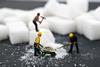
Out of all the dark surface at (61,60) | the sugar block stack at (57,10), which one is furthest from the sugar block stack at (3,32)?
the sugar block stack at (57,10)

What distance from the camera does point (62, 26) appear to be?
12.0ft

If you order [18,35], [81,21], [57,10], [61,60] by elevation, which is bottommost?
[61,60]

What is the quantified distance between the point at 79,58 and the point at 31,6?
2732 mm

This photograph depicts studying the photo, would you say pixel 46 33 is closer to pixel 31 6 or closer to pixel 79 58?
pixel 79 58

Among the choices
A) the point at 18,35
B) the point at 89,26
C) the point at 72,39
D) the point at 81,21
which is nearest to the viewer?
the point at 72,39

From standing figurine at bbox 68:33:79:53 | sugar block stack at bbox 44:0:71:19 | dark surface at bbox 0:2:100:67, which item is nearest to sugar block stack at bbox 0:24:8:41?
dark surface at bbox 0:2:100:67

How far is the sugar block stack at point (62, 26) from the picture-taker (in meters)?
3.66

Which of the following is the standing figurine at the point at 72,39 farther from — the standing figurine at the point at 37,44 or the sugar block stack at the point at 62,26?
the sugar block stack at the point at 62,26

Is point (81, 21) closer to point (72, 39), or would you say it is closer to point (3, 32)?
point (72, 39)

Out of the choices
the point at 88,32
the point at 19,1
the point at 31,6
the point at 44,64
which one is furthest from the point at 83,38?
the point at 19,1

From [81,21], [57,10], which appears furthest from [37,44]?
[57,10]

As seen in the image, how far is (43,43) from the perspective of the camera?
3.07 m

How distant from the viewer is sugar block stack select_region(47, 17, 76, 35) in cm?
366

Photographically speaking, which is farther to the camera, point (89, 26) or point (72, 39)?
point (89, 26)
